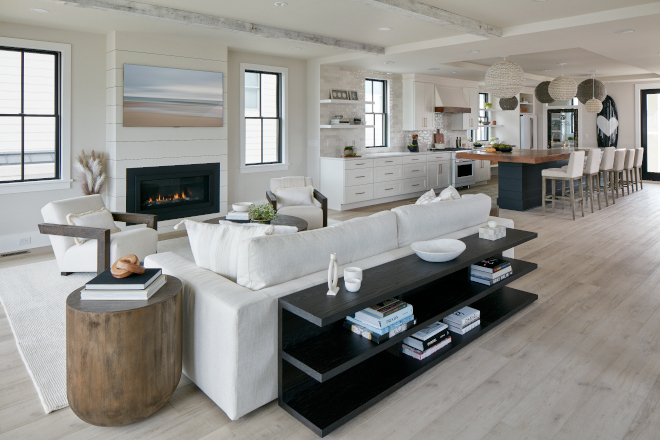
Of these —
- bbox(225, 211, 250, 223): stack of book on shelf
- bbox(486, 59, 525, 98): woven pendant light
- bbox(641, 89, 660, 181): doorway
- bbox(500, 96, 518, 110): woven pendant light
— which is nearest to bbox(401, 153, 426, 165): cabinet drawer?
bbox(500, 96, 518, 110): woven pendant light

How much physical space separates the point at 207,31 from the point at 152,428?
4910mm

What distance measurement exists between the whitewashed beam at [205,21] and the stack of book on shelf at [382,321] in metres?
3.88

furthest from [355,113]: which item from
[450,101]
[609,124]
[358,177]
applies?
[609,124]

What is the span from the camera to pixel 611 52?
23.8 feet

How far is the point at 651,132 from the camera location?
1190cm

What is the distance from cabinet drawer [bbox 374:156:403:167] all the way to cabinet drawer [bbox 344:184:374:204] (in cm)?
42

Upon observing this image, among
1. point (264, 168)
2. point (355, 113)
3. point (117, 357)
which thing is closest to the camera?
point (117, 357)

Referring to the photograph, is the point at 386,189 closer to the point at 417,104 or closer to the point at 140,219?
the point at 417,104

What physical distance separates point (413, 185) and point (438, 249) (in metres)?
6.55

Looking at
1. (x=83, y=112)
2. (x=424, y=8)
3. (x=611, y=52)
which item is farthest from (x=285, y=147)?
(x=611, y=52)

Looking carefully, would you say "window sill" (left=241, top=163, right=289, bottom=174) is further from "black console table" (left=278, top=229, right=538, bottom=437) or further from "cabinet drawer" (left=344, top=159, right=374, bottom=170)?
"black console table" (left=278, top=229, right=538, bottom=437)

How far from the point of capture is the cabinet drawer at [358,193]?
8.24 metres

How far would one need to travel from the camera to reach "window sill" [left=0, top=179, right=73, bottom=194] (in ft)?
17.9

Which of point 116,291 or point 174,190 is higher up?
point 174,190
